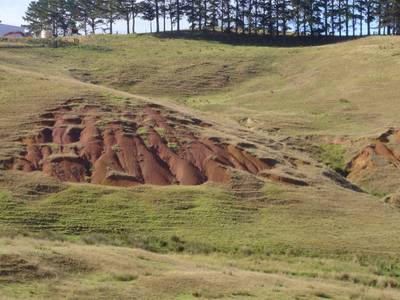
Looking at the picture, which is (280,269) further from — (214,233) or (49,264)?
(49,264)

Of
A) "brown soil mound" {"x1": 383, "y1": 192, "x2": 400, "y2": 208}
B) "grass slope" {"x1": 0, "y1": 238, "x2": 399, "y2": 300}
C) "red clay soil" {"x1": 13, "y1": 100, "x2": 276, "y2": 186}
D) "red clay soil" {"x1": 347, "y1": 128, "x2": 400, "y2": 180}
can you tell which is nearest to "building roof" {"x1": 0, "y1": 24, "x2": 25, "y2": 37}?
"red clay soil" {"x1": 13, "y1": 100, "x2": 276, "y2": 186}

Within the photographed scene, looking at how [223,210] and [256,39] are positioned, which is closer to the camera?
[223,210]

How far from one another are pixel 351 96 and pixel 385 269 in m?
33.9

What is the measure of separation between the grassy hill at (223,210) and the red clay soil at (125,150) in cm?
117

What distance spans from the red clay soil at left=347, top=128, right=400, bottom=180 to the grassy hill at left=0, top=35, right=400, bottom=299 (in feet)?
2.84

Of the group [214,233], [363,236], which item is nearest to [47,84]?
[214,233]

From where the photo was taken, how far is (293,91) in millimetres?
69438

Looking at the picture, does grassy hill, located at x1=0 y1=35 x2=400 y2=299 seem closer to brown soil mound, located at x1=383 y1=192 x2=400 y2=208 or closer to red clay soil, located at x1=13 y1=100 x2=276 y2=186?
brown soil mound, located at x1=383 y1=192 x2=400 y2=208

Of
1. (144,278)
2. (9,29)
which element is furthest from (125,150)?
(9,29)

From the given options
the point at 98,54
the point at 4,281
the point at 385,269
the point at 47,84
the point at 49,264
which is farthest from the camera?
the point at 98,54

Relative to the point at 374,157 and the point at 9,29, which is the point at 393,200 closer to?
the point at 374,157

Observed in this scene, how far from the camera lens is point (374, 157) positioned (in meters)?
49.1

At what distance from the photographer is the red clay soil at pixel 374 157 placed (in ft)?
160

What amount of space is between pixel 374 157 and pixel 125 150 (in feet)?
52.9
